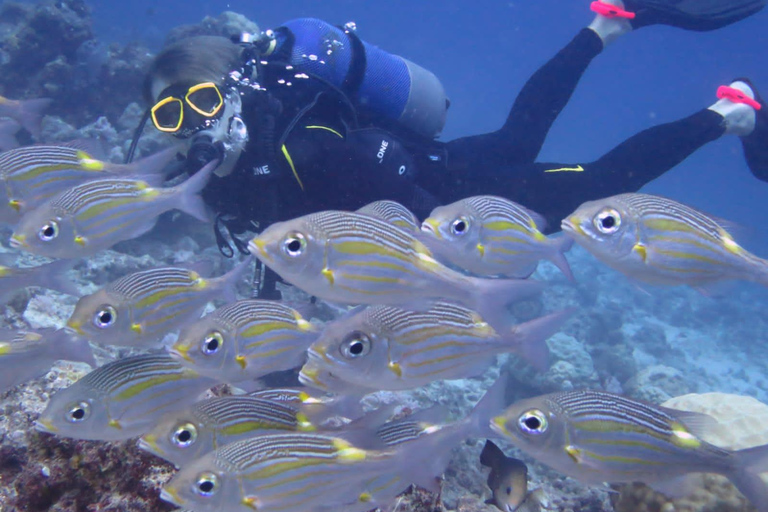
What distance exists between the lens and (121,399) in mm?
2570

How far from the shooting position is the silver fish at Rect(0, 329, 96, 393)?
2.92 meters

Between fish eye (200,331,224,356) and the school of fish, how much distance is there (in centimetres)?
1

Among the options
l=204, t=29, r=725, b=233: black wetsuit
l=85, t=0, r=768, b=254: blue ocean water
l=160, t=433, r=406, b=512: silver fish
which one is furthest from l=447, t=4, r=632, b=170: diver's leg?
l=85, t=0, r=768, b=254: blue ocean water

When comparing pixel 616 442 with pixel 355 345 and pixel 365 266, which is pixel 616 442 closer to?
pixel 355 345

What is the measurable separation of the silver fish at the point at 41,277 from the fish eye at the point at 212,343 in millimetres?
1377

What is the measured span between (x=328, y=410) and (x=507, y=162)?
5786 mm

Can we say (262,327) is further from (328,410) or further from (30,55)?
(30,55)

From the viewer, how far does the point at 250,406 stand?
2559 millimetres

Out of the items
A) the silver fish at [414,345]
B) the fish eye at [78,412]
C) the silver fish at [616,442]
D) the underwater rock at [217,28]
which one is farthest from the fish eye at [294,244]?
the underwater rock at [217,28]

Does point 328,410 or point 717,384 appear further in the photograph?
point 717,384

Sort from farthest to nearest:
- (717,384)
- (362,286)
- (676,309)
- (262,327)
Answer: (676,309) → (717,384) → (262,327) → (362,286)

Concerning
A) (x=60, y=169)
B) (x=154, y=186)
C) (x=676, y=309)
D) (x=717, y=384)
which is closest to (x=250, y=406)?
(x=154, y=186)

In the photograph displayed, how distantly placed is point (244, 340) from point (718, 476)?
13.0 feet

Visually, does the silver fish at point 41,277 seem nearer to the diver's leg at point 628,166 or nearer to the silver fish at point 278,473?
the silver fish at point 278,473
